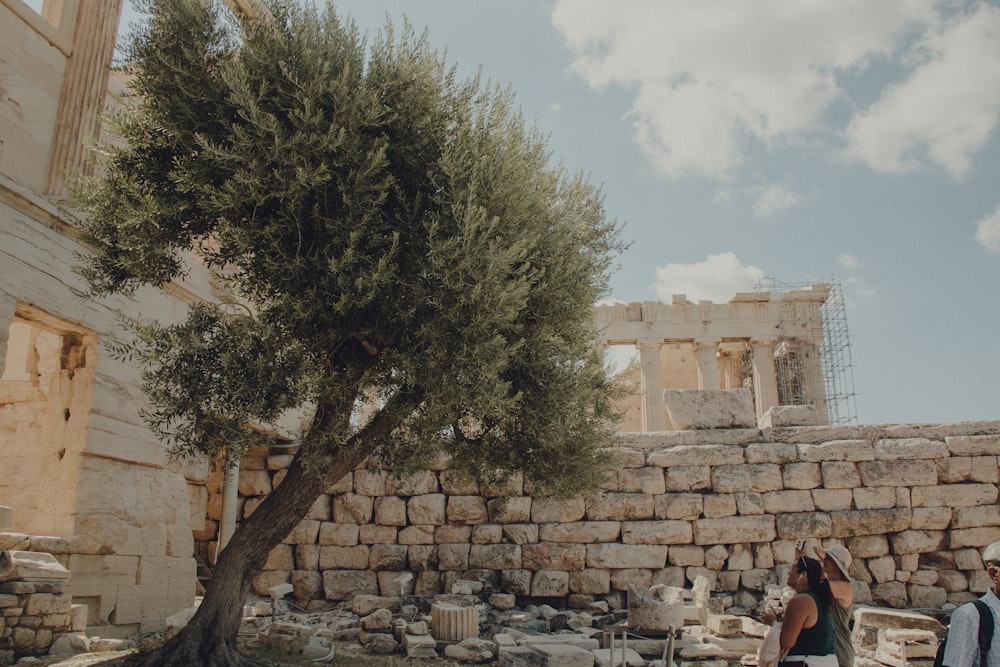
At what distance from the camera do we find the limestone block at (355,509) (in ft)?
41.5

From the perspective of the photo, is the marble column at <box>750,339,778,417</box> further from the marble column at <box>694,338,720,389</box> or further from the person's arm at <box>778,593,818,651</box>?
the person's arm at <box>778,593,818,651</box>

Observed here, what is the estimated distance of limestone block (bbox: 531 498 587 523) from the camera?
12.2 m

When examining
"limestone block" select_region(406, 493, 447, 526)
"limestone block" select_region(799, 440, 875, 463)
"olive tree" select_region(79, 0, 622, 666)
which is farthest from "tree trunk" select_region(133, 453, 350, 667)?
"limestone block" select_region(799, 440, 875, 463)

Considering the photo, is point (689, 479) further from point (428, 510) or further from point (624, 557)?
point (428, 510)

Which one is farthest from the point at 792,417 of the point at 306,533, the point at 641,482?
the point at 306,533

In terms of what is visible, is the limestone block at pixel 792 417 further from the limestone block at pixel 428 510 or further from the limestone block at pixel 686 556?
the limestone block at pixel 428 510

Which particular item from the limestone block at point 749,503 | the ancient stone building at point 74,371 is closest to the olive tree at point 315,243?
the ancient stone building at point 74,371

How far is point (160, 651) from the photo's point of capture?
24.3 feet

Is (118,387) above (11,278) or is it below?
below

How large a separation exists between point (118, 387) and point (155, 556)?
2.35 m

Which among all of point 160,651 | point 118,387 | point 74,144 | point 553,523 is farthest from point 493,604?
point 74,144

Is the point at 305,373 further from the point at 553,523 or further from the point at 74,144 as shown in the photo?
the point at 553,523

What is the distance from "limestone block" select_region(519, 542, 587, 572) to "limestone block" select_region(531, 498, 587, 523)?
410mm

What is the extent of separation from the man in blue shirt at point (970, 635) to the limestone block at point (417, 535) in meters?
9.19
